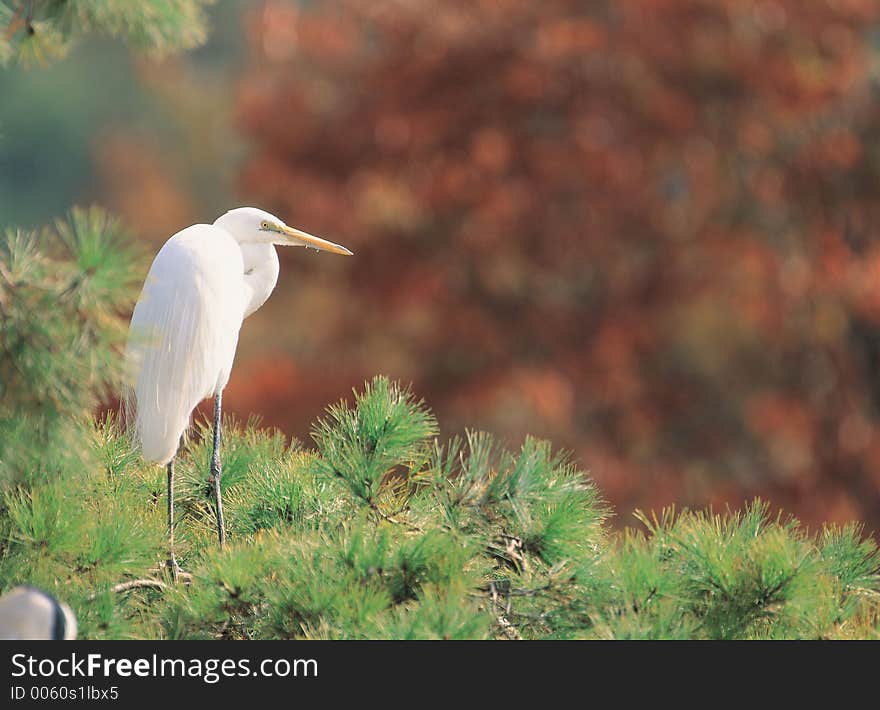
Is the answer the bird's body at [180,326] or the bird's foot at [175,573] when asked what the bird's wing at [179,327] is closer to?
the bird's body at [180,326]

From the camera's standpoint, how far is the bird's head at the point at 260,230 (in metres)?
2.13

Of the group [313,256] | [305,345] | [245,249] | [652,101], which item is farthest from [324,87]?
[305,345]

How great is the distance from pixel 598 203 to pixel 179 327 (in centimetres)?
367

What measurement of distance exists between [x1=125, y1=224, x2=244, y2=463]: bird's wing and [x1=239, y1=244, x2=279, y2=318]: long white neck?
12 centimetres

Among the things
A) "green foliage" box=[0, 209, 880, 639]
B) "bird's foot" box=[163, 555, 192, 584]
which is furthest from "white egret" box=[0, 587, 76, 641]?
"bird's foot" box=[163, 555, 192, 584]

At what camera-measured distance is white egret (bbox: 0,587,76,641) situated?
1.52 meters

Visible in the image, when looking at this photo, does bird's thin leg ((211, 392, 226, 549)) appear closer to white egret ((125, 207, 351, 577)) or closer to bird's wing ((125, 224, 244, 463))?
white egret ((125, 207, 351, 577))

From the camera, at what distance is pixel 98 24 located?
188 centimetres

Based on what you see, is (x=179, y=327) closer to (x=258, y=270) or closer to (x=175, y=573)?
(x=258, y=270)

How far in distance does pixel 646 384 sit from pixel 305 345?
→ 6.40 meters

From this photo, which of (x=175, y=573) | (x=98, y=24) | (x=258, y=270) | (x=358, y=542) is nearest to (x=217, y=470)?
(x=175, y=573)

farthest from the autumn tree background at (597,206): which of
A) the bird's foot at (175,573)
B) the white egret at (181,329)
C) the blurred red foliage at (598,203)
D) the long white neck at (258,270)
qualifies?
the bird's foot at (175,573)

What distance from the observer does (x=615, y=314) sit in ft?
17.9
